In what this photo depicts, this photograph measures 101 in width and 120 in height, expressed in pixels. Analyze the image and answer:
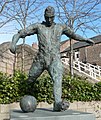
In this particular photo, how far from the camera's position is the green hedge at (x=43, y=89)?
23.9 ft

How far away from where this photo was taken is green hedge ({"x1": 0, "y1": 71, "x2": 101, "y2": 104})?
728cm

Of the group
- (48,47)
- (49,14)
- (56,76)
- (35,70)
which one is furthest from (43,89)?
(49,14)

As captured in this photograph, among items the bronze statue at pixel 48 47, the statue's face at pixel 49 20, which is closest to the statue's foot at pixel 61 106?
the bronze statue at pixel 48 47

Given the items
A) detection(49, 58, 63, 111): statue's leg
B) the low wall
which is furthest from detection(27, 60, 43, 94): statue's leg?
the low wall

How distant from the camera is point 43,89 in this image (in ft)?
25.1

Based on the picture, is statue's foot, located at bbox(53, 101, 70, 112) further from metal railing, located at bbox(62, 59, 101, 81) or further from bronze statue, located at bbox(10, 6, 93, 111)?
metal railing, located at bbox(62, 59, 101, 81)

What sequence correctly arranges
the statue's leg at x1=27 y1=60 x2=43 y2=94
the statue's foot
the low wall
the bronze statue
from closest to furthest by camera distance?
the statue's foot < the bronze statue < the statue's leg at x1=27 y1=60 x2=43 y2=94 < the low wall

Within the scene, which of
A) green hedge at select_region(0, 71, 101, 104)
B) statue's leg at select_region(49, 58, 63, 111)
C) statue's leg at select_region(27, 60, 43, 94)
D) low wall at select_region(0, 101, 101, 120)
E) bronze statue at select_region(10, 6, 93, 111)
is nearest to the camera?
statue's leg at select_region(49, 58, 63, 111)

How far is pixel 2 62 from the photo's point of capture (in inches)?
521

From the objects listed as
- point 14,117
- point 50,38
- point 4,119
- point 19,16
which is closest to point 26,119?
point 14,117

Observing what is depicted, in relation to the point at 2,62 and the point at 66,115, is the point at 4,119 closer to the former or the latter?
the point at 66,115

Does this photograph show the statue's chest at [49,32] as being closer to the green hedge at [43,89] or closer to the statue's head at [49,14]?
the statue's head at [49,14]

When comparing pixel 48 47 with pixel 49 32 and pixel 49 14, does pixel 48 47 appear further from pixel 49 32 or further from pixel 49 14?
pixel 49 14

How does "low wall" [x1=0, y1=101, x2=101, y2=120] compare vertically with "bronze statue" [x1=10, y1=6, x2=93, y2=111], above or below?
below
